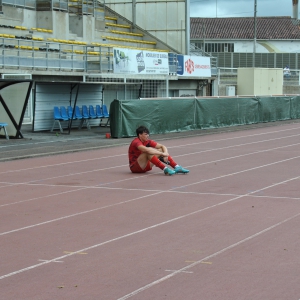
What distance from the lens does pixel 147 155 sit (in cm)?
1595

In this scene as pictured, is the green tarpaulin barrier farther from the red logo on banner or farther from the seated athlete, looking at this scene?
the seated athlete

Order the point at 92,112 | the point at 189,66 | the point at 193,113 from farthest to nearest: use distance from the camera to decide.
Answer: the point at 189,66
the point at 193,113
the point at 92,112

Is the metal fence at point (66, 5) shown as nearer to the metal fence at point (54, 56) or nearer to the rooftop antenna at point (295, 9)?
the metal fence at point (54, 56)

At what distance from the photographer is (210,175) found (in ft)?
52.5

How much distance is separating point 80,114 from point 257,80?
80.6ft

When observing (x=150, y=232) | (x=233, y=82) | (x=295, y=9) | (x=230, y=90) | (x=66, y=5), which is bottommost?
(x=150, y=232)

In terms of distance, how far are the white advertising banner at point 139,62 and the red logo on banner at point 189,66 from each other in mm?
4241

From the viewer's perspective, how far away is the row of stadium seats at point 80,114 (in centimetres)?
2959

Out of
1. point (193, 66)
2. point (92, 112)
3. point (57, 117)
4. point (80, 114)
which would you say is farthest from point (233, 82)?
point (57, 117)

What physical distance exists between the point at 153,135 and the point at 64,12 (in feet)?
45.8

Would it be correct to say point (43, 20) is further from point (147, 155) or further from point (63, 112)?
point (147, 155)

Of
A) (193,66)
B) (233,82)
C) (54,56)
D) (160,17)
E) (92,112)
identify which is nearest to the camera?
(92,112)

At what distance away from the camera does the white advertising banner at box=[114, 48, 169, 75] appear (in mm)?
34156

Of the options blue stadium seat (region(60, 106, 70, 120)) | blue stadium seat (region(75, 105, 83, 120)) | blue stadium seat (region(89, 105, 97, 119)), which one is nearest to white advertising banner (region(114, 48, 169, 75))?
blue stadium seat (region(89, 105, 97, 119))
